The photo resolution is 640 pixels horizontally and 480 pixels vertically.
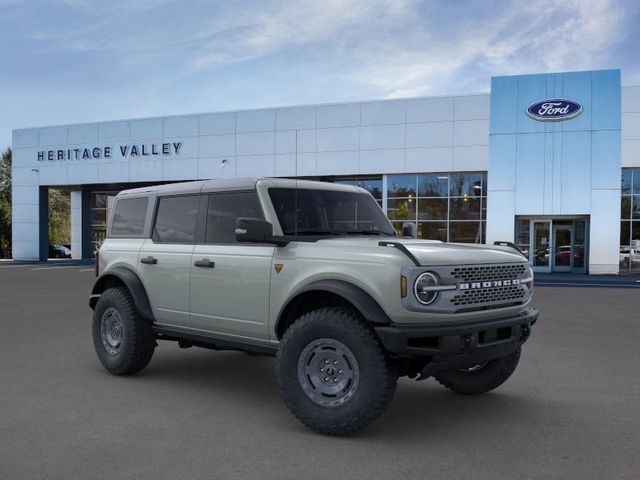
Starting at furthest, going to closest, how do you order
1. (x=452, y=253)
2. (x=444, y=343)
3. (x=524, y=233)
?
(x=524, y=233)
(x=452, y=253)
(x=444, y=343)

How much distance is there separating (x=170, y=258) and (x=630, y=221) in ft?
→ 82.1

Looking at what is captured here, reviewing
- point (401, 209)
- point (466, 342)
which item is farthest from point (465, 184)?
point (466, 342)

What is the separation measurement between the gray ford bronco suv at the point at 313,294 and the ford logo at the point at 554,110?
69.5 ft

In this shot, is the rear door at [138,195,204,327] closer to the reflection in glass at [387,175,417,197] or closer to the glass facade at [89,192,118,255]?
the reflection in glass at [387,175,417,197]

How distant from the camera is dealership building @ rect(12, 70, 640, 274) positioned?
24.4 meters

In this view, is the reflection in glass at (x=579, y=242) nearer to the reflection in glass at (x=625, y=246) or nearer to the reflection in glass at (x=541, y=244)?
the reflection in glass at (x=541, y=244)

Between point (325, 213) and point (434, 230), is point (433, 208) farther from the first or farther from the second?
point (325, 213)

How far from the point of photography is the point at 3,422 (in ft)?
15.2

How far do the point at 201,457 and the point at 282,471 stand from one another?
604mm

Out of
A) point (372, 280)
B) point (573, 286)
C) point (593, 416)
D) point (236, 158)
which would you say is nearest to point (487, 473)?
point (372, 280)

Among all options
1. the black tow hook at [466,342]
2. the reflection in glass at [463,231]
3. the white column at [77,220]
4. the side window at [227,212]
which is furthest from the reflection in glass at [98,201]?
the black tow hook at [466,342]

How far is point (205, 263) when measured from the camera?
543 cm

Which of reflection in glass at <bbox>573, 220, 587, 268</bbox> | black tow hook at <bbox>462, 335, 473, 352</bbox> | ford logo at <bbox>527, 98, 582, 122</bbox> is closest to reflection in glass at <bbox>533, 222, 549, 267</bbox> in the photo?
reflection in glass at <bbox>573, 220, 587, 268</bbox>

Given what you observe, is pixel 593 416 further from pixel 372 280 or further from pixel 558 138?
pixel 558 138
